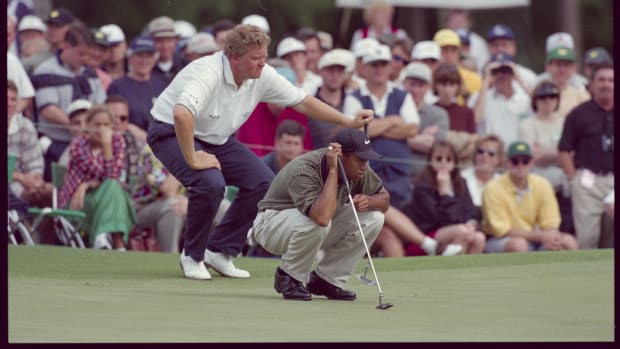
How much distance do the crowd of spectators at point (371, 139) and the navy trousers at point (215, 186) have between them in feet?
7.68

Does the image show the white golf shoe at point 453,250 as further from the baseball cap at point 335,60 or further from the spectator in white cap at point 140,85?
the spectator in white cap at point 140,85

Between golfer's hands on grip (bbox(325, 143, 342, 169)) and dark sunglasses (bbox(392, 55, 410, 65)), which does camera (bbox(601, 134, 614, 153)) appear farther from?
golfer's hands on grip (bbox(325, 143, 342, 169))

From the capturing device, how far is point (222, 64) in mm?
10625

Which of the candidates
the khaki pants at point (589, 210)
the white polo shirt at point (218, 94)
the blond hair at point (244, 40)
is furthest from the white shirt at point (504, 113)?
the blond hair at point (244, 40)

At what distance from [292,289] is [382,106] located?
203 inches

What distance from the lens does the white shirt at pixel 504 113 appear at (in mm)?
16094

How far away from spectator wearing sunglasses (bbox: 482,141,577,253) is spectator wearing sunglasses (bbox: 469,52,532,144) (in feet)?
4.03

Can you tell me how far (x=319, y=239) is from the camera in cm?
952

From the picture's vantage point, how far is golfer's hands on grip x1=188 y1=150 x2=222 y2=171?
1041 centimetres

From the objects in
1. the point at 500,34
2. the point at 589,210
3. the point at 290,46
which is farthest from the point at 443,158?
the point at 500,34

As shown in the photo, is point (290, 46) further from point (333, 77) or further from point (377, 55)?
point (377, 55)

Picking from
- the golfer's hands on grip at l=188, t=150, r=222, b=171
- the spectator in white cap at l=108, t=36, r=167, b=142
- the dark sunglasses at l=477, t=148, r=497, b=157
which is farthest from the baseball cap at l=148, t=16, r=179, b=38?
the golfer's hands on grip at l=188, t=150, r=222, b=171

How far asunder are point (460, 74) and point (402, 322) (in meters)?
7.78

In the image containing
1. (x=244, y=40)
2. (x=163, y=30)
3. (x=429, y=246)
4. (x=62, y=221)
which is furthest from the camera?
(x=163, y=30)
